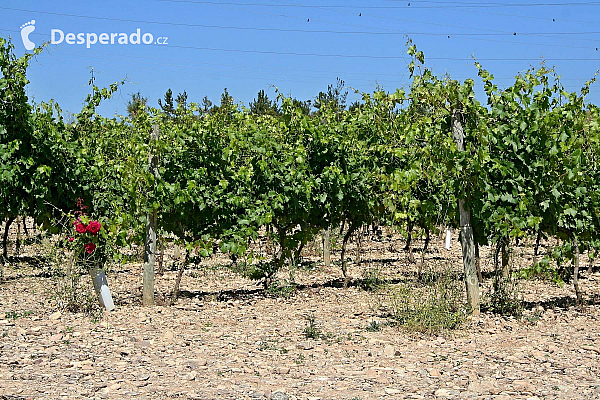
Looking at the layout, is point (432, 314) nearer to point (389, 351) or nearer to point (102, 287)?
point (389, 351)

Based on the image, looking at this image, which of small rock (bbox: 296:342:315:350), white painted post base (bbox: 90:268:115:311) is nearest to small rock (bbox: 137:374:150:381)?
small rock (bbox: 296:342:315:350)

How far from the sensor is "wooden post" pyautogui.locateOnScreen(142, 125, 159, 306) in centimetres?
753

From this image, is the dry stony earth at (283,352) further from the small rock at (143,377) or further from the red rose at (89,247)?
the red rose at (89,247)

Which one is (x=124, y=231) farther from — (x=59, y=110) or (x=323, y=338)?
(x=323, y=338)

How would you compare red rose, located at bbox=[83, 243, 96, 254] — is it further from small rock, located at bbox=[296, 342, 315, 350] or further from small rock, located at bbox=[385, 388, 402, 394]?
small rock, located at bbox=[385, 388, 402, 394]

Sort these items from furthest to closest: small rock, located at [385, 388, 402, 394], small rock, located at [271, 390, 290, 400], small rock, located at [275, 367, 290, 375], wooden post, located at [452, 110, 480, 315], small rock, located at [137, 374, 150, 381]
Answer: wooden post, located at [452, 110, 480, 315] < small rock, located at [275, 367, 290, 375] < small rock, located at [137, 374, 150, 381] < small rock, located at [385, 388, 402, 394] < small rock, located at [271, 390, 290, 400]

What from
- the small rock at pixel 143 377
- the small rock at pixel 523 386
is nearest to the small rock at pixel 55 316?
the small rock at pixel 143 377

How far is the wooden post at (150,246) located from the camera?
24.7 feet

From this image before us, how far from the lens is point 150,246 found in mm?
7652

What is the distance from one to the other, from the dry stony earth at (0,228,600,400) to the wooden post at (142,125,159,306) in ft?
0.61

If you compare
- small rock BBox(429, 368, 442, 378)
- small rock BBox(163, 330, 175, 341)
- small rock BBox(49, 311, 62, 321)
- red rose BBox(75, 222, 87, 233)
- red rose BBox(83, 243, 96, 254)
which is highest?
red rose BBox(75, 222, 87, 233)

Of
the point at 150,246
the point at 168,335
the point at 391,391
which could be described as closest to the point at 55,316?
the point at 150,246

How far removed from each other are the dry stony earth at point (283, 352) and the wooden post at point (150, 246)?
19 cm

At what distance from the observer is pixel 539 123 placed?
21.1ft
